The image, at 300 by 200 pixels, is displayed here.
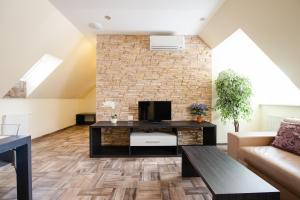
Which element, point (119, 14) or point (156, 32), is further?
point (156, 32)

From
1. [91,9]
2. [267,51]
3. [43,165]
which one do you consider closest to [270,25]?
[267,51]

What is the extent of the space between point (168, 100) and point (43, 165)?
281cm

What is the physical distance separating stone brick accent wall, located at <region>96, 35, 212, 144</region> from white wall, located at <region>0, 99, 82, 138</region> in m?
1.85

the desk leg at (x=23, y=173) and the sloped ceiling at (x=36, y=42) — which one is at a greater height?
the sloped ceiling at (x=36, y=42)

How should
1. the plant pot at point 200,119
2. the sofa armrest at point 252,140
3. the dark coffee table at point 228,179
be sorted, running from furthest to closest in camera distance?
the plant pot at point 200,119
the sofa armrest at point 252,140
the dark coffee table at point 228,179

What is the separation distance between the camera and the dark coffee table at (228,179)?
66.9 inches

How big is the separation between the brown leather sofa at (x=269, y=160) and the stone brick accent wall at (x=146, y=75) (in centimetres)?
169

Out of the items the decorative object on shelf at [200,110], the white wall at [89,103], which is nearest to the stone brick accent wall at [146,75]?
the decorative object on shelf at [200,110]

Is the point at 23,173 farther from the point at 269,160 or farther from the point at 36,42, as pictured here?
the point at 269,160

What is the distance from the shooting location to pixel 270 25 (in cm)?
298

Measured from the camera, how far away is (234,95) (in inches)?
178

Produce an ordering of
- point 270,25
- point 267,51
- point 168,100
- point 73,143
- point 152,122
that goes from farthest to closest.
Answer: point 73,143 < point 168,100 < point 152,122 < point 267,51 < point 270,25

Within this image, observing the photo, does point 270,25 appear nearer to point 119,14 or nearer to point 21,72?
point 119,14

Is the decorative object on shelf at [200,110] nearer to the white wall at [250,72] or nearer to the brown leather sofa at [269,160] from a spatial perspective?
the white wall at [250,72]
